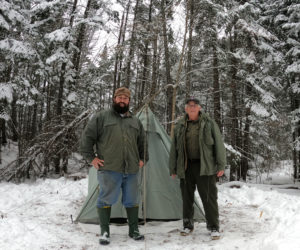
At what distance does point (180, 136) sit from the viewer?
396cm

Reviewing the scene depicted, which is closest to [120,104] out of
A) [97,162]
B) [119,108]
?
[119,108]

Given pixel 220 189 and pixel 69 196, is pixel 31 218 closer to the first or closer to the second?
pixel 69 196

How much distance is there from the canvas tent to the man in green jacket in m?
0.50

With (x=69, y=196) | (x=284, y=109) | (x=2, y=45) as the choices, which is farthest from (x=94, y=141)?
(x=284, y=109)

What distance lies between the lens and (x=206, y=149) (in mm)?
3721

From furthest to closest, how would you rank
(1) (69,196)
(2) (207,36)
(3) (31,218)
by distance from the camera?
1. (2) (207,36)
2. (1) (69,196)
3. (3) (31,218)

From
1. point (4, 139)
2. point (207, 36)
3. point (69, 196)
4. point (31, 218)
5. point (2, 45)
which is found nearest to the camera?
point (31, 218)

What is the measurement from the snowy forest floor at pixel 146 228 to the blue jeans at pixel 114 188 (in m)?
0.54

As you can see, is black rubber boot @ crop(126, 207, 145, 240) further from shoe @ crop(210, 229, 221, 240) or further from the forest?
the forest

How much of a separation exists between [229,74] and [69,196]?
26.1 ft

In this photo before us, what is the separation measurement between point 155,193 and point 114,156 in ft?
4.17

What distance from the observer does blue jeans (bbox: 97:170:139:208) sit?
11.6 ft

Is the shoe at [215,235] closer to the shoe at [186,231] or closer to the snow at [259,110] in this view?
the shoe at [186,231]

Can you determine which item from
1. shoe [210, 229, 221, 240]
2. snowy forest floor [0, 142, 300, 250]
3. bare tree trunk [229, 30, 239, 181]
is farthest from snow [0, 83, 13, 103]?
bare tree trunk [229, 30, 239, 181]
